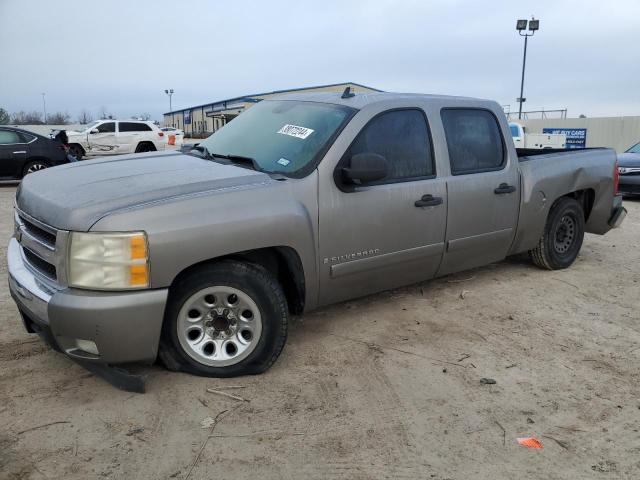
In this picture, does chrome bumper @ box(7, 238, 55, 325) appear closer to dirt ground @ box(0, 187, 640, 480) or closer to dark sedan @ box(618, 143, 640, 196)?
dirt ground @ box(0, 187, 640, 480)

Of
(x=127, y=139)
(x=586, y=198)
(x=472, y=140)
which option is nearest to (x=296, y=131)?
(x=472, y=140)

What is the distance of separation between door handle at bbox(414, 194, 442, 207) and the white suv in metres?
19.4

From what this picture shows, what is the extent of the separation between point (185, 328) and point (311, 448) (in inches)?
40.4

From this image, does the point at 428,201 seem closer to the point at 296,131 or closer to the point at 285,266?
the point at 296,131

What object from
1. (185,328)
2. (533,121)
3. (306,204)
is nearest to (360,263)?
(306,204)

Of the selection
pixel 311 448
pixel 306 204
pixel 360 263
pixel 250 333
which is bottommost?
pixel 311 448

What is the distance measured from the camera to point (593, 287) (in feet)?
17.5

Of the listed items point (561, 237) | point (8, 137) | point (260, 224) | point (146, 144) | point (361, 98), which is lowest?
point (561, 237)

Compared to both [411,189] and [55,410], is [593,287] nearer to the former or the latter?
[411,189]

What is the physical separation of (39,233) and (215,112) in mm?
51564

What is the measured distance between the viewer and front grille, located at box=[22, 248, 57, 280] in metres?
3.07

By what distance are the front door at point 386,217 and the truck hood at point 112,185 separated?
587 mm

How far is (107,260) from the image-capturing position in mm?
2863

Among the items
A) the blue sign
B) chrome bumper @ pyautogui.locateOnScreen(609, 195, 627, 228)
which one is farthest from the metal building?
chrome bumper @ pyautogui.locateOnScreen(609, 195, 627, 228)
